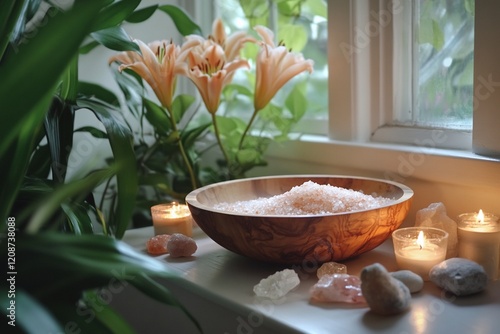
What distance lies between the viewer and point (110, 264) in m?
0.48

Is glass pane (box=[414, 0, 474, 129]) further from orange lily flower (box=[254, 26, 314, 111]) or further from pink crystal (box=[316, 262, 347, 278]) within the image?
pink crystal (box=[316, 262, 347, 278])

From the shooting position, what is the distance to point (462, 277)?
66cm

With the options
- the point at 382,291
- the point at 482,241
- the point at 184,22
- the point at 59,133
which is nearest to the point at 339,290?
the point at 382,291

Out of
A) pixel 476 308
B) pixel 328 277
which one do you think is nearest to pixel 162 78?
pixel 328 277

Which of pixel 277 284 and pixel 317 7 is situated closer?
pixel 277 284

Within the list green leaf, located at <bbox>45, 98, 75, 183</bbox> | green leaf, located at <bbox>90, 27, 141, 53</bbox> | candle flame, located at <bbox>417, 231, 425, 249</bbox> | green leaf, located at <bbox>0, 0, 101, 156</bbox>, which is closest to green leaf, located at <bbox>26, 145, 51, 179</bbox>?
green leaf, located at <bbox>45, 98, 75, 183</bbox>

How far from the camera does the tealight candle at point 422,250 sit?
2.39 ft

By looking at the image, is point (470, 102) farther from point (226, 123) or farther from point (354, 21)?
point (226, 123)

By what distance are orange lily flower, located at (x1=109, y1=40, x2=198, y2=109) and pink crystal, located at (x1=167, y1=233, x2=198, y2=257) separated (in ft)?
0.94

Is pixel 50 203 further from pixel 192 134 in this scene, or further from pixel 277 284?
pixel 192 134

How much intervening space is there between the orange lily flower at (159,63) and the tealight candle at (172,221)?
20 centimetres

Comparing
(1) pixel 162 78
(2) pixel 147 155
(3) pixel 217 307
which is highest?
(1) pixel 162 78

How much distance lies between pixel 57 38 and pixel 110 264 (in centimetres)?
19

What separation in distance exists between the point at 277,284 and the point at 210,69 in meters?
0.48
